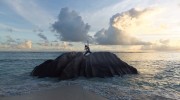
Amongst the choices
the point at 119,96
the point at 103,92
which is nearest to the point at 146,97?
the point at 119,96

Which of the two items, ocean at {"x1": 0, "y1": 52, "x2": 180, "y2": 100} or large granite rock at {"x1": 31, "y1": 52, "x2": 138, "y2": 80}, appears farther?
large granite rock at {"x1": 31, "y1": 52, "x2": 138, "y2": 80}

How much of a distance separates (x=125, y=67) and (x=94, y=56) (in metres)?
5.77

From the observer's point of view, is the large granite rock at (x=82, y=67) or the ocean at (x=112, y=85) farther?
the large granite rock at (x=82, y=67)

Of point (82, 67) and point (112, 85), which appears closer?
point (112, 85)

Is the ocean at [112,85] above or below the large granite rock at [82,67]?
below

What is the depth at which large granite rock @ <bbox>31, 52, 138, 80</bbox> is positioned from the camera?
34.8 meters

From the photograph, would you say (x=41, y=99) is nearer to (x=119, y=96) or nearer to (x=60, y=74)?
(x=119, y=96)

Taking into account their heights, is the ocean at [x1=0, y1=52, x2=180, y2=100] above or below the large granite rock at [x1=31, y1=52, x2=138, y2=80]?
below

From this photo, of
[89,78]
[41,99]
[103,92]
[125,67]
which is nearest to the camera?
[41,99]

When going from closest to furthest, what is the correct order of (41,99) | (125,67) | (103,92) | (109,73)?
(41,99) < (103,92) < (109,73) < (125,67)

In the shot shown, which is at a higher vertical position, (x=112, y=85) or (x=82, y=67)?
(x=82, y=67)

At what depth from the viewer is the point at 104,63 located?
3712 cm

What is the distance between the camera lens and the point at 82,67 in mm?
35875

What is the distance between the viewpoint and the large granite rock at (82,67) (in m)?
34.8
